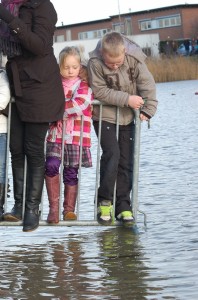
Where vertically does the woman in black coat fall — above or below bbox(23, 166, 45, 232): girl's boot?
above

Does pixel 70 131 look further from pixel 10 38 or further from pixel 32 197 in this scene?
pixel 10 38

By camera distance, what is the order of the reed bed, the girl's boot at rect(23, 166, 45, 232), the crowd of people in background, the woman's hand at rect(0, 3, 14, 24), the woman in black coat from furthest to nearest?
the reed bed < the girl's boot at rect(23, 166, 45, 232) < the crowd of people in background < the woman in black coat < the woman's hand at rect(0, 3, 14, 24)

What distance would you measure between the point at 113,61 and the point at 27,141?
101 centimetres

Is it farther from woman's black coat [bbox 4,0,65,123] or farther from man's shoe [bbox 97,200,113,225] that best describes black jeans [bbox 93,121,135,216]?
woman's black coat [bbox 4,0,65,123]

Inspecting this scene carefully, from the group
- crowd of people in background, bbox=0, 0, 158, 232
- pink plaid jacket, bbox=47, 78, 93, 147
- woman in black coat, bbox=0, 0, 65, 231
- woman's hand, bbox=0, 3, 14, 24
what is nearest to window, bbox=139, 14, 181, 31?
crowd of people in background, bbox=0, 0, 158, 232

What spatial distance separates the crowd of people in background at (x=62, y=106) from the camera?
27.7ft

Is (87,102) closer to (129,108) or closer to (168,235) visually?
(129,108)

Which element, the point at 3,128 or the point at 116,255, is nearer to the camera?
the point at 116,255

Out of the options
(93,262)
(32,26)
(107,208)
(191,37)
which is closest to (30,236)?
(107,208)

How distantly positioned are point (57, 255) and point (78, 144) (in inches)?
39.0

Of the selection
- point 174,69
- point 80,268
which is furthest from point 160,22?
point 80,268

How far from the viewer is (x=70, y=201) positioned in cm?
921

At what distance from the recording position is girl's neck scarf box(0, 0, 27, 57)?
8.41m

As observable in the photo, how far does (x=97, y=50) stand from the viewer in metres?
9.16
